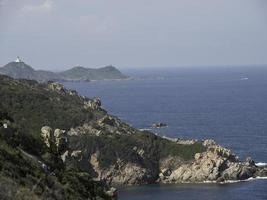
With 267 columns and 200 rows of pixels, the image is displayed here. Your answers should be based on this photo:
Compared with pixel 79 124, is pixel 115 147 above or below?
below

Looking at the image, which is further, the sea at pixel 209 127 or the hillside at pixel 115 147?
the hillside at pixel 115 147

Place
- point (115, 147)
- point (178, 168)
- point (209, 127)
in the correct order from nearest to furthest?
point (178, 168), point (115, 147), point (209, 127)

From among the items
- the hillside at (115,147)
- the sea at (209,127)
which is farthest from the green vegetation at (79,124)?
the sea at (209,127)

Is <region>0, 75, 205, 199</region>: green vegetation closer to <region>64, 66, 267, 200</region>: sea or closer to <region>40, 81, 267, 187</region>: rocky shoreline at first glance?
<region>40, 81, 267, 187</region>: rocky shoreline

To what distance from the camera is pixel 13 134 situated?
1231 inches

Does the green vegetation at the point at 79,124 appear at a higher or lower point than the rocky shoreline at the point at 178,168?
higher

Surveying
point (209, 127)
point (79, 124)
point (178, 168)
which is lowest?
point (178, 168)

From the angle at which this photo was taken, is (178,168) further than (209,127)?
No

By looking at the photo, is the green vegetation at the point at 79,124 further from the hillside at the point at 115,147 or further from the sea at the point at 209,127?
the sea at the point at 209,127

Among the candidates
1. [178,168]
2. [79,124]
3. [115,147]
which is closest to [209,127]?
[79,124]

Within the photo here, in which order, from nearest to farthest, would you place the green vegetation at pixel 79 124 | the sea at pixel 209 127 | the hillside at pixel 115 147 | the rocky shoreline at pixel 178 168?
the sea at pixel 209 127
the rocky shoreline at pixel 178 168
the hillside at pixel 115 147
the green vegetation at pixel 79 124

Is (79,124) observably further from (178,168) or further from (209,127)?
(209,127)

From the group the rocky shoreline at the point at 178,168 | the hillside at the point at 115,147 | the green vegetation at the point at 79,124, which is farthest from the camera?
the green vegetation at the point at 79,124

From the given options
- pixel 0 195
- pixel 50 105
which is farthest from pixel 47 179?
pixel 50 105
